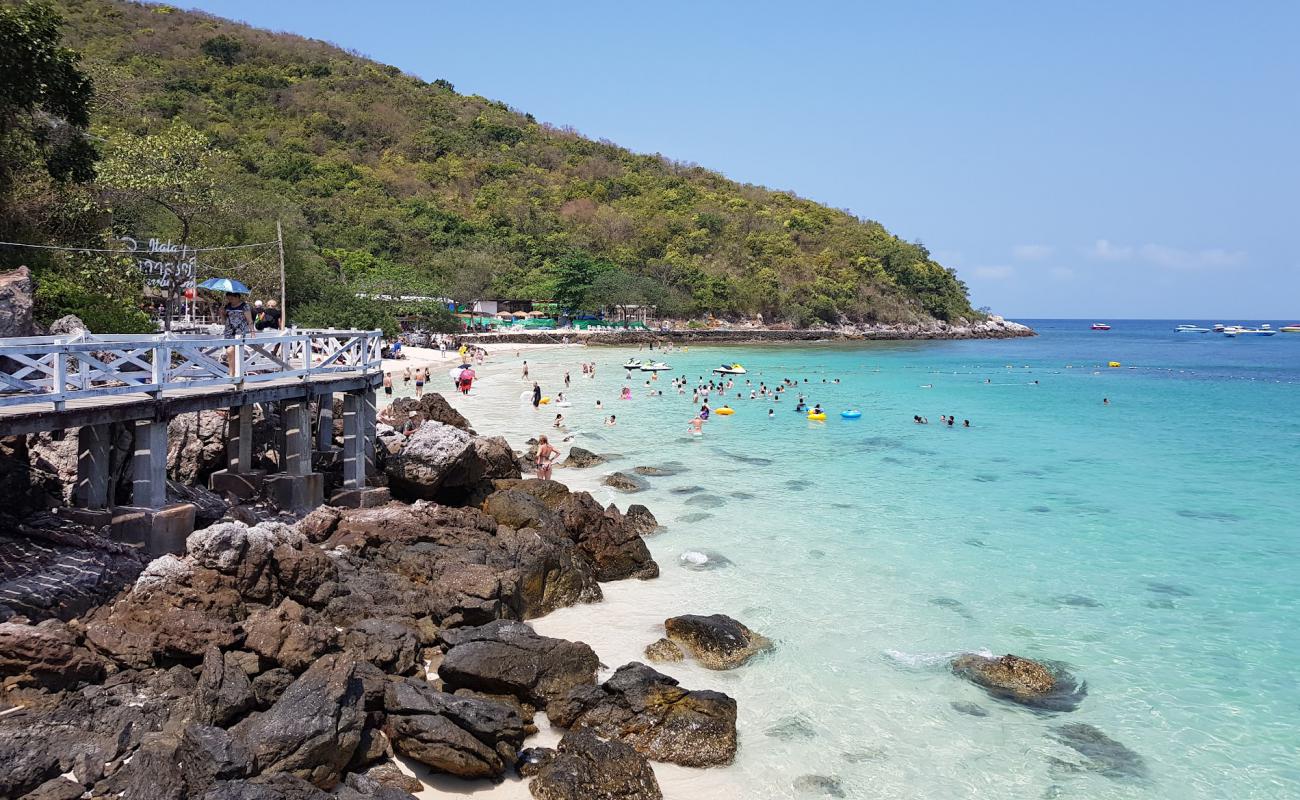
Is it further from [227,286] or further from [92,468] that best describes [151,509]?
[227,286]

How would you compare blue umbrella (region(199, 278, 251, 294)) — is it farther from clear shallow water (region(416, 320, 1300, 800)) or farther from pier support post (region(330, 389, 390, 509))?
clear shallow water (region(416, 320, 1300, 800))

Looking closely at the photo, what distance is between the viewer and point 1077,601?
1702cm

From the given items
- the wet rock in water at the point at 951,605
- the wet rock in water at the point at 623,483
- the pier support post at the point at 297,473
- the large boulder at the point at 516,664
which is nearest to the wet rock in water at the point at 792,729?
the large boulder at the point at 516,664

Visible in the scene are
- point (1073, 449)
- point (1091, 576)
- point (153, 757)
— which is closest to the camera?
point (153, 757)

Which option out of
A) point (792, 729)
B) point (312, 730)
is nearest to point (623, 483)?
point (792, 729)

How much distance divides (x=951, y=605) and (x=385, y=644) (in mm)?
10849

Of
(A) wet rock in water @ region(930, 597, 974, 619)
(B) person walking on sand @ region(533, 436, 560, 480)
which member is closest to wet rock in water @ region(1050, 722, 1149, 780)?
(A) wet rock in water @ region(930, 597, 974, 619)

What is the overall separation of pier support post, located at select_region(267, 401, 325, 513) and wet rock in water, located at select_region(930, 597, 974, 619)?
12269mm

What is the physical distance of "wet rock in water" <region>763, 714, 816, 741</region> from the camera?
11.1 metres

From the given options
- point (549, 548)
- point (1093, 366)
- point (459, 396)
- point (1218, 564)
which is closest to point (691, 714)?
point (549, 548)

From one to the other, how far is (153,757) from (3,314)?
11625 millimetres

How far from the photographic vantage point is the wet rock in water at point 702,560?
17781 mm

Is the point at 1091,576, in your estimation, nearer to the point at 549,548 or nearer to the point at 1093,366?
the point at 549,548

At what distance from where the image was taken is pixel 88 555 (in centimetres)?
1137
